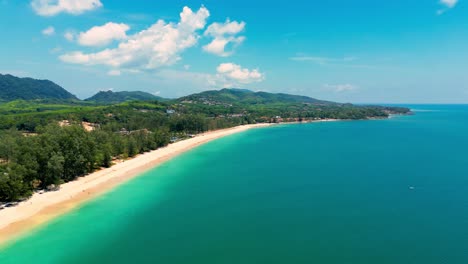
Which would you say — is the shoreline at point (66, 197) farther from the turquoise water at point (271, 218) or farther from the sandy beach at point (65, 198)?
the turquoise water at point (271, 218)

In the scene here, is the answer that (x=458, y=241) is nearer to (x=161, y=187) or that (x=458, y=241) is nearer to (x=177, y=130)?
(x=161, y=187)

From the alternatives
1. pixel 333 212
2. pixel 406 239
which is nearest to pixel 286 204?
pixel 333 212

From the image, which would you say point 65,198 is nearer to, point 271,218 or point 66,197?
point 66,197

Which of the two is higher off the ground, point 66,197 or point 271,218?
point 66,197

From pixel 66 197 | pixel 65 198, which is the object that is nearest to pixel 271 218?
pixel 65 198

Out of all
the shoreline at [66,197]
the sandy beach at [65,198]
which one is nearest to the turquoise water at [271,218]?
the shoreline at [66,197]
